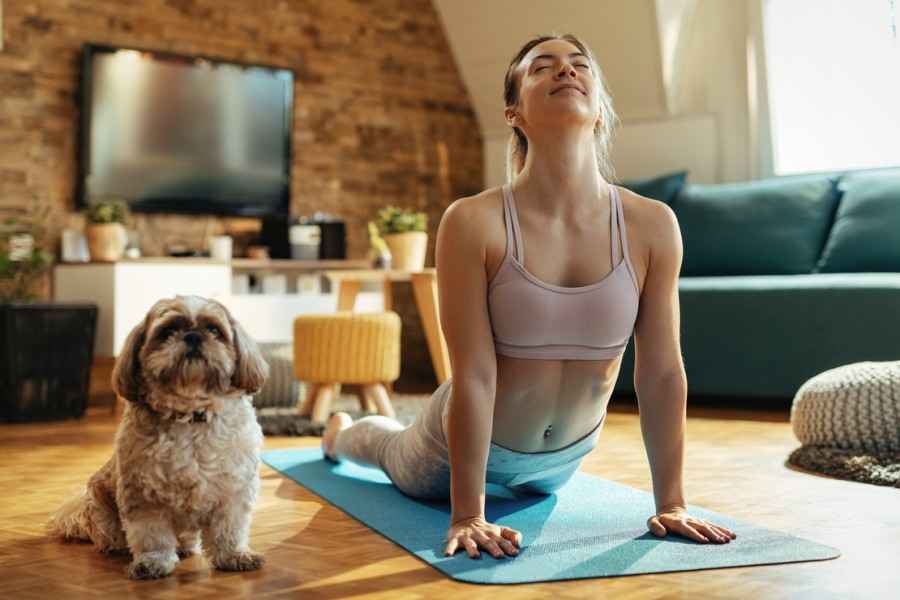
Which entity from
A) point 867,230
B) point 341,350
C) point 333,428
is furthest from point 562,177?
point 867,230

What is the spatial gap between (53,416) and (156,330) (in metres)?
3.16

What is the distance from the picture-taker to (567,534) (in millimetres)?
2203

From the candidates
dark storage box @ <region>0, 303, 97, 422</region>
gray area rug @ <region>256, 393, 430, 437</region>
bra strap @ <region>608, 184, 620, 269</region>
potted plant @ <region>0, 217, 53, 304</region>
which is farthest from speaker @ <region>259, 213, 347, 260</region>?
bra strap @ <region>608, 184, 620, 269</region>

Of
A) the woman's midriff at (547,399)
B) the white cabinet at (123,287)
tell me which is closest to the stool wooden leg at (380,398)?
the white cabinet at (123,287)

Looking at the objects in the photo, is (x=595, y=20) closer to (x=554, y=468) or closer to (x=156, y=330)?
(x=554, y=468)

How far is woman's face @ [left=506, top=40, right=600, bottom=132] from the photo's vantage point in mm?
2053

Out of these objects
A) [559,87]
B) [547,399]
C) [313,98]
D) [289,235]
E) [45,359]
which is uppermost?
[313,98]

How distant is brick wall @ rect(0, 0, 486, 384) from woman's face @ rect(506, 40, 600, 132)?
13.2 ft

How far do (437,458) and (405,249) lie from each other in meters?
3.01

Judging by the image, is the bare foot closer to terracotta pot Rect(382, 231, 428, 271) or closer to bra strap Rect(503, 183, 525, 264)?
bra strap Rect(503, 183, 525, 264)

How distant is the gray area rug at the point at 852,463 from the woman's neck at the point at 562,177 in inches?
51.2

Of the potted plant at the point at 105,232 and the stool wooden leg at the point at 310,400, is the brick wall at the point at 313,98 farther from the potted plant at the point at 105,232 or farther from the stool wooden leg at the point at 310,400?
the stool wooden leg at the point at 310,400

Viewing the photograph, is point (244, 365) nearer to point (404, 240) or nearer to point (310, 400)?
point (310, 400)

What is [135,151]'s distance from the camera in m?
5.79
